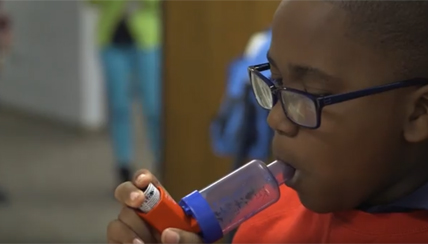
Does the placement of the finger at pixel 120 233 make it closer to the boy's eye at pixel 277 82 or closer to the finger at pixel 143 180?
the finger at pixel 143 180

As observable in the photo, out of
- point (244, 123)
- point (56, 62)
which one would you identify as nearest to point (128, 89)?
point (56, 62)

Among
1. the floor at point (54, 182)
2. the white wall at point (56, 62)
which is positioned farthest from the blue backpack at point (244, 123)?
the white wall at point (56, 62)

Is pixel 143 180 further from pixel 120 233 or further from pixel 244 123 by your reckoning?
pixel 244 123

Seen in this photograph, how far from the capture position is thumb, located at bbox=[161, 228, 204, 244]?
29.3 inches

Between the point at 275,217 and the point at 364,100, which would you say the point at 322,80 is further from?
the point at 275,217

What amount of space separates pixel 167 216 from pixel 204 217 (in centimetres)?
4

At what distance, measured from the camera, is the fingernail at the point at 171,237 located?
74cm

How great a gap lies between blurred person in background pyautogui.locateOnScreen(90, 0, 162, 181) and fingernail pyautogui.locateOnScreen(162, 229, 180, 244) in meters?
2.20

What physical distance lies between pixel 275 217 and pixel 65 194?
2386 mm

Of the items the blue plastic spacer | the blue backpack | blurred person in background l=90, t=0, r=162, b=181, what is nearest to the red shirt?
the blue plastic spacer

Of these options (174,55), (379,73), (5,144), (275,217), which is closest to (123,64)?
(174,55)

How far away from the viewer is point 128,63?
123 inches

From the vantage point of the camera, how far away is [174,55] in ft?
8.25

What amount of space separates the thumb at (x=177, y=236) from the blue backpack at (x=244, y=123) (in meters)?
0.88
